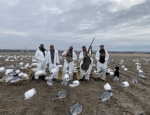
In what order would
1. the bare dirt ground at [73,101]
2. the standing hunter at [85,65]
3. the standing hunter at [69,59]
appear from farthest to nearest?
1. the standing hunter at [69,59]
2. the standing hunter at [85,65]
3. the bare dirt ground at [73,101]

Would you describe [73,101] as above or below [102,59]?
below

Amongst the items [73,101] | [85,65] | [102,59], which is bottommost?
[73,101]

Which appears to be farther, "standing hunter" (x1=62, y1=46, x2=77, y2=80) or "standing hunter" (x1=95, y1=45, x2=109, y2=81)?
"standing hunter" (x1=95, y1=45, x2=109, y2=81)

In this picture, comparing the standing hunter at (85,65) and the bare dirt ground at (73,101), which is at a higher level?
the standing hunter at (85,65)

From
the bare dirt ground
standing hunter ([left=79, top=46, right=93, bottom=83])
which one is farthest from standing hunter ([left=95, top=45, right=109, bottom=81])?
the bare dirt ground

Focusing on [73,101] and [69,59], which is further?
[69,59]

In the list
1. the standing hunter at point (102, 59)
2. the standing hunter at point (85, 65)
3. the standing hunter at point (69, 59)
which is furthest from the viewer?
the standing hunter at point (102, 59)

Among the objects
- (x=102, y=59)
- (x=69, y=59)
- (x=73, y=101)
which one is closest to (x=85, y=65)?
(x=69, y=59)

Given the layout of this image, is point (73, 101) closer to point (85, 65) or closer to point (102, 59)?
point (85, 65)

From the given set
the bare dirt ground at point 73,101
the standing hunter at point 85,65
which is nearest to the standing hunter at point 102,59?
the standing hunter at point 85,65

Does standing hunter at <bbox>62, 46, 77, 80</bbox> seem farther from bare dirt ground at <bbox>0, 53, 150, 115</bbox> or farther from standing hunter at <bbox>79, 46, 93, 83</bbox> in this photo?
bare dirt ground at <bbox>0, 53, 150, 115</bbox>

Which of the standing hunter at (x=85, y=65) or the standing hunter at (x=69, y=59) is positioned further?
the standing hunter at (x=69, y=59)

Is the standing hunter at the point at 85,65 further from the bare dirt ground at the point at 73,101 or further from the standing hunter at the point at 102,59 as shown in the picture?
the bare dirt ground at the point at 73,101

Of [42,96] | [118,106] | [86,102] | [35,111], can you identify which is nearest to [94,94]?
[86,102]
